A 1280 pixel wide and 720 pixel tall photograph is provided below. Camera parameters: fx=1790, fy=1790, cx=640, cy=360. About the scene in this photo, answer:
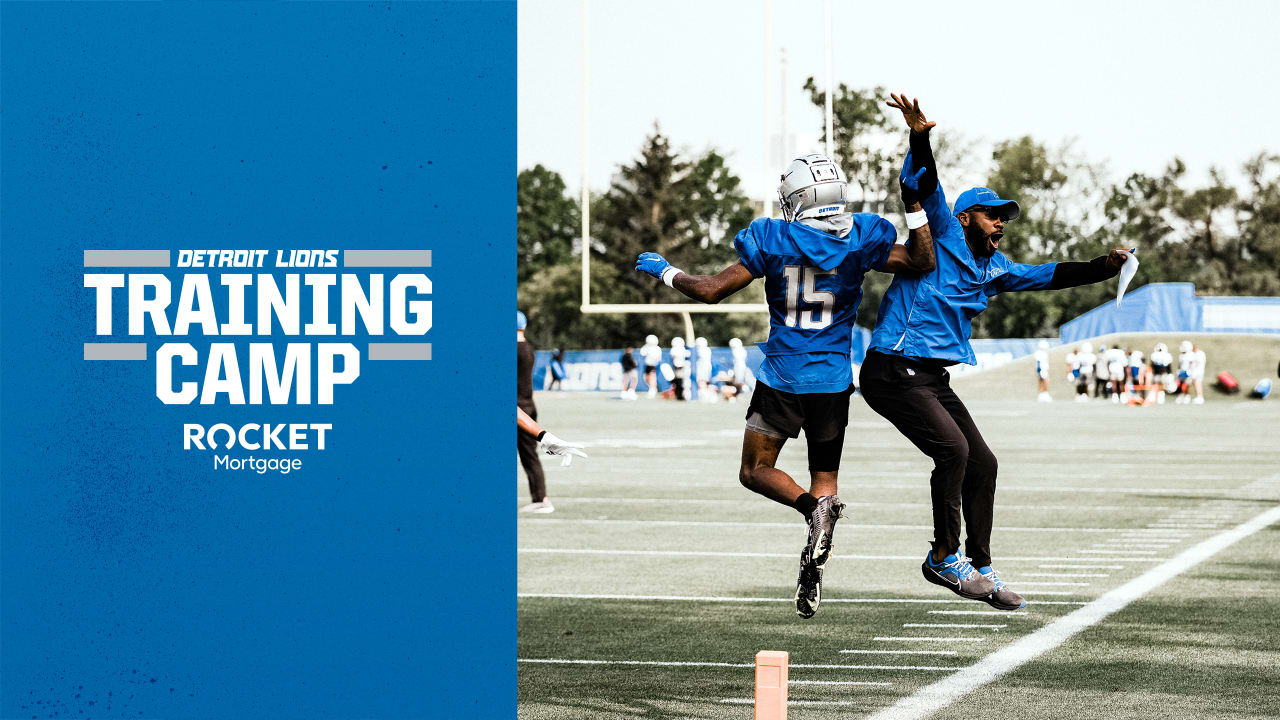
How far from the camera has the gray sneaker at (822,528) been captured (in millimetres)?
7443

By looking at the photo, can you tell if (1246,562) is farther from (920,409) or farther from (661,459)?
(661,459)

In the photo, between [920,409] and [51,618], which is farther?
[920,409]

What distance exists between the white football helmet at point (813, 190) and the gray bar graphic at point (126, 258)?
8.38 ft

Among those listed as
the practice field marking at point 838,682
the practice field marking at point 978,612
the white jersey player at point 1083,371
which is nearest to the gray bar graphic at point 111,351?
the practice field marking at point 838,682

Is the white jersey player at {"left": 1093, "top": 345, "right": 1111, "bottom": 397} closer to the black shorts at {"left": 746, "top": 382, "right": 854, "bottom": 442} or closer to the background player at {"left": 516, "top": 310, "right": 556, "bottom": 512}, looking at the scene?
the background player at {"left": 516, "top": 310, "right": 556, "bottom": 512}

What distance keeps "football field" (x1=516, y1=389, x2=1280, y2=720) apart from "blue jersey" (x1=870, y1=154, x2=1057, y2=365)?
169 centimetres

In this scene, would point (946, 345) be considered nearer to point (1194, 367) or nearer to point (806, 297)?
point (806, 297)

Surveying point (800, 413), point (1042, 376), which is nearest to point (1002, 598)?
point (800, 413)

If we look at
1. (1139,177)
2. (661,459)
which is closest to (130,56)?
(661,459)

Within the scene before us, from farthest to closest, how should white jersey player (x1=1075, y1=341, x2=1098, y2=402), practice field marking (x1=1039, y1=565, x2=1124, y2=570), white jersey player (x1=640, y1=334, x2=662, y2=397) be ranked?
white jersey player (x1=640, y1=334, x2=662, y2=397), white jersey player (x1=1075, y1=341, x2=1098, y2=402), practice field marking (x1=1039, y1=565, x2=1124, y2=570)

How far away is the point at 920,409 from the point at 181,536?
329 centimetres

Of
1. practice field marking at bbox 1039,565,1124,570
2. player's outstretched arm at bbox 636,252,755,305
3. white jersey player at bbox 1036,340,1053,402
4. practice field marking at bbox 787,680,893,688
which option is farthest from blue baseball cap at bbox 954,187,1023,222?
white jersey player at bbox 1036,340,1053,402

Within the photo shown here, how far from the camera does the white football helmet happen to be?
7.40 metres

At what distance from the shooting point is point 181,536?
20.4 ft
